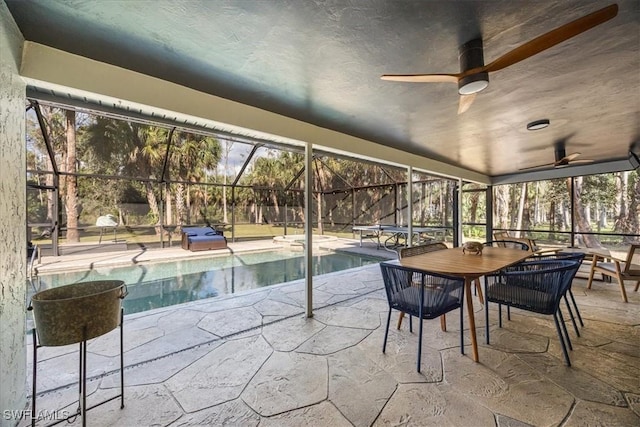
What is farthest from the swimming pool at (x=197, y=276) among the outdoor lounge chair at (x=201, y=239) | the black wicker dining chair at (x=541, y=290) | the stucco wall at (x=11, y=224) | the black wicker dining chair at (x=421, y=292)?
the black wicker dining chair at (x=541, y=290)

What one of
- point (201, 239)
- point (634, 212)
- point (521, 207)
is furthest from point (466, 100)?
point (521, 207)

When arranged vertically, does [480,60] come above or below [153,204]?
above

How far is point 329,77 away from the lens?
2152 mm

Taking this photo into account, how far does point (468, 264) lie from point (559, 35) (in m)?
1.91

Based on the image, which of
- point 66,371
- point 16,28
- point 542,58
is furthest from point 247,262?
point 542,58

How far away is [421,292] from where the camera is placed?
2.25 meters

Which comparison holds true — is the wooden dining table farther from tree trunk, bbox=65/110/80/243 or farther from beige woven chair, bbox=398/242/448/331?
tree trunk, bbox=65/110/80/243

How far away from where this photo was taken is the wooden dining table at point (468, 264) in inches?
90.3

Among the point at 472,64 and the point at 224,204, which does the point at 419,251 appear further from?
the point at 224,204

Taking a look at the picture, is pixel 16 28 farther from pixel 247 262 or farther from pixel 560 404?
pixel 247 262

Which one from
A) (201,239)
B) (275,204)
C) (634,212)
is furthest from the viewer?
(275,204)

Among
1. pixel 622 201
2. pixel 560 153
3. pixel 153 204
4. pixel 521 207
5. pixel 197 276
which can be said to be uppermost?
pixel 560 153

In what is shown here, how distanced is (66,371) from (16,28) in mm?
2422

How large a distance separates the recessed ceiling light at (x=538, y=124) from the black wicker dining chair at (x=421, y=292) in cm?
252
